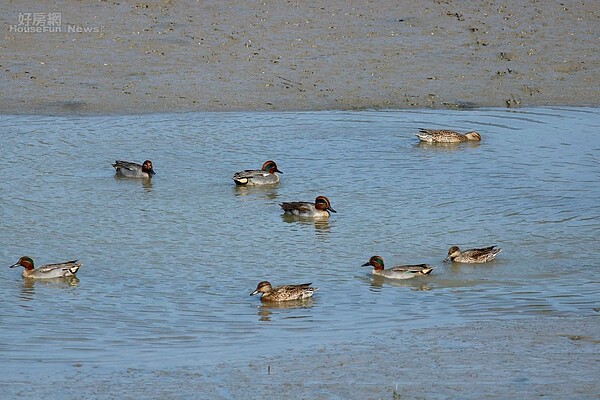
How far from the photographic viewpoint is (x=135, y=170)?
51.9ft

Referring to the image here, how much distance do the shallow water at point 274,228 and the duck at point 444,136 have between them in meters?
0.19

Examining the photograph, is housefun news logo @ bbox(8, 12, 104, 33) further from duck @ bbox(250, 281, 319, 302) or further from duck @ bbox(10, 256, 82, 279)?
duck @ bbox(250, 281, 319, 302)

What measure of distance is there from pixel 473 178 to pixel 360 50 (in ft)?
21.3

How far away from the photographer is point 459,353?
29.6 feet

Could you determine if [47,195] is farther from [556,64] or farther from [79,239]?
[556,64]

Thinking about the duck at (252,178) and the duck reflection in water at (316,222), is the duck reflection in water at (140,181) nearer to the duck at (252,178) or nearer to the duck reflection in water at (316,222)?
the duck at (252,178)

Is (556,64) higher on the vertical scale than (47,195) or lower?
higher

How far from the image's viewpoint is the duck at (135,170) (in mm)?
15781

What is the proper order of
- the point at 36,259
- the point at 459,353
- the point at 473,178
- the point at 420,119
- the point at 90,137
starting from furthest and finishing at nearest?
1. the point at 420,119
2. the point at 90,137
3. the point at 473,178
4. the point at 36,259
5. the point at 459,353

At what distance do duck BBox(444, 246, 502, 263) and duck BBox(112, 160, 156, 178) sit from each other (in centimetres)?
511

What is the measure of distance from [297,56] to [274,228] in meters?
8.06

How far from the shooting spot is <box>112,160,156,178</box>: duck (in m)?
15.8

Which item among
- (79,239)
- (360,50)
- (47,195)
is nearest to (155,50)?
(360,50)

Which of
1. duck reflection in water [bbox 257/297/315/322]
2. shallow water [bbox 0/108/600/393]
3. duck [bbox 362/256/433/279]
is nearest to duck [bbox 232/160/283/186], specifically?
shallow water [bbox 0/108/600/393]
